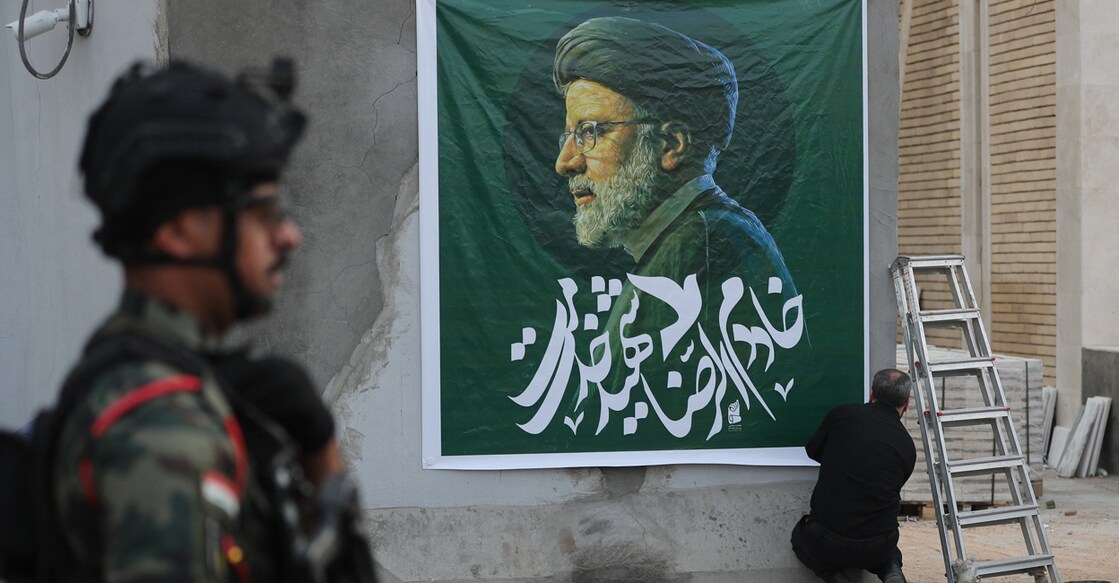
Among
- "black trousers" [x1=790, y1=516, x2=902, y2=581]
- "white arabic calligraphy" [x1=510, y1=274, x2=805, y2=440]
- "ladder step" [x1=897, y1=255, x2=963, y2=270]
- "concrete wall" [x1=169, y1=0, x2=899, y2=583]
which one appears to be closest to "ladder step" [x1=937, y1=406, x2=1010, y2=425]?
"black trousers" [x1=790, y1=516, x2=902, y2=581]

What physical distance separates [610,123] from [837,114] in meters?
1.27

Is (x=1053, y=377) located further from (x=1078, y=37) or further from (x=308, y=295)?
(x=308, y=295)

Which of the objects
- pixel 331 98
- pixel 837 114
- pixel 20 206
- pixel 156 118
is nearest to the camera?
pixel 156 118

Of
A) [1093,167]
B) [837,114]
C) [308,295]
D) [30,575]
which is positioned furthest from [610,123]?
[1093,167]

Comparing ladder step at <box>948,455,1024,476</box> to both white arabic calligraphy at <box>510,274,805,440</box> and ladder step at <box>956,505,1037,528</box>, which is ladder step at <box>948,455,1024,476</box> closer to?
ladder step at <box>956,505,1037,528</box>

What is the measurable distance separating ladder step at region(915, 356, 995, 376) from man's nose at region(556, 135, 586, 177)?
2.29 meters

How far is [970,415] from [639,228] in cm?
221

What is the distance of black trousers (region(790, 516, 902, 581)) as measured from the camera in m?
6.84

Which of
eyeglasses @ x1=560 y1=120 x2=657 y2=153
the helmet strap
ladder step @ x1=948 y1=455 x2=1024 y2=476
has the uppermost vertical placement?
eyeglasses @ x1=560 y1=120 x2=657 y2=153

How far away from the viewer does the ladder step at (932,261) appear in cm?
726

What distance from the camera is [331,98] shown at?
6.57 metres

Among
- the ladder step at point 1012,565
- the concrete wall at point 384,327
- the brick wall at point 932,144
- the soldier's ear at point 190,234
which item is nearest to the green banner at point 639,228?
the concrete wall at point 384,327

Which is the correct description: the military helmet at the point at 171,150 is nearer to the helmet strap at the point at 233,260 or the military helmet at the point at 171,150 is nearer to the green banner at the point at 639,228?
the helmet strap at the point at 233,260

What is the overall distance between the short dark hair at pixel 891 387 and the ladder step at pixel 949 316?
509 millimetres
